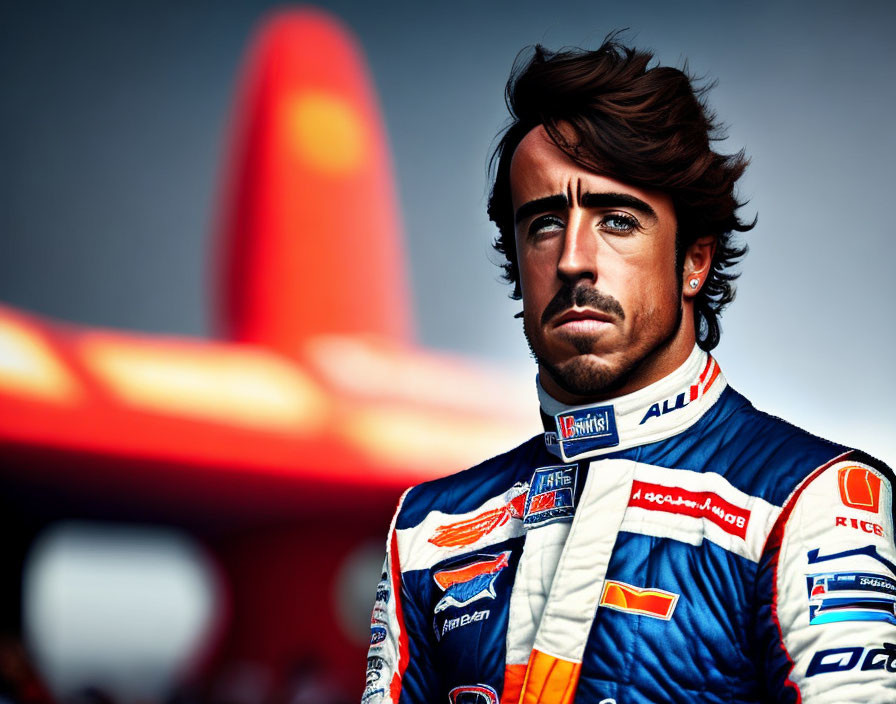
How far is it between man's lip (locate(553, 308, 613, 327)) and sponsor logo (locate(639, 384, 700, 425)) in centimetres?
13

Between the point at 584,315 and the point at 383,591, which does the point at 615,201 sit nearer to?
the point at 584,315

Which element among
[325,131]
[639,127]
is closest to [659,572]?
[639,127]

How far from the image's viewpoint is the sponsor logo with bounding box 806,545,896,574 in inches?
46.1

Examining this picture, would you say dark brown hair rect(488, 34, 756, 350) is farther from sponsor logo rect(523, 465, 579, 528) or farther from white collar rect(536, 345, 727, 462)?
sponsor logo rect(523, 465, 579, 528)

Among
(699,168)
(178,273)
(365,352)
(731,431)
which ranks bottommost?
(731,431)

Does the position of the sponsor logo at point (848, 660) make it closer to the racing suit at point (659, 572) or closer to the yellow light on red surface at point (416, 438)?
→ the racing suit at point (659, 572)

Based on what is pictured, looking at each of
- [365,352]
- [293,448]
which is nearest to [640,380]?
[293,448]

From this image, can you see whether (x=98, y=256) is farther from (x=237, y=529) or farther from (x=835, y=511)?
(x=835, y=511)

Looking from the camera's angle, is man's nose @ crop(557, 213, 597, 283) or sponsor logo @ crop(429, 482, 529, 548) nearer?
man's nose @ crop(557, 213, 597, 283)

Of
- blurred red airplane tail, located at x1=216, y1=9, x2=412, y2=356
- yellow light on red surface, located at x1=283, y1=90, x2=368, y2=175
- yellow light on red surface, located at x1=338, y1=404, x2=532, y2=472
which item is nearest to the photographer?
yellow light on red surface, located at x1=338, y1=404, x2=532, y2=472

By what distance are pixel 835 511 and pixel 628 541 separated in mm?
246

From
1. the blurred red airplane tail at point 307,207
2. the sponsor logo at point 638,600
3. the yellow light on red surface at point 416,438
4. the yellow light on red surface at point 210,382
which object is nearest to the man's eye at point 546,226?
the sponsor logo at point 638,600

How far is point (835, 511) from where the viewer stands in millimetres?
1200

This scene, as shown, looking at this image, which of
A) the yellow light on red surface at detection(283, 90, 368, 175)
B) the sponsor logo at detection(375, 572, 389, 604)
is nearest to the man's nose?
the sponsor logo at detection(375, 572, 389, 604)
